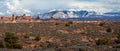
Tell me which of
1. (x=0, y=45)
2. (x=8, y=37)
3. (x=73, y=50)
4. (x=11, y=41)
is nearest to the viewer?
(x=73, y=50)

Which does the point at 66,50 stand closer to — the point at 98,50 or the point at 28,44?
the point at 98,50

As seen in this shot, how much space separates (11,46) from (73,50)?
51.8ft

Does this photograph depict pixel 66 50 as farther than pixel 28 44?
No

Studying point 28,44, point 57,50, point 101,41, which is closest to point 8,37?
point 28,44

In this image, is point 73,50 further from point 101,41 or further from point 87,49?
point 101,41

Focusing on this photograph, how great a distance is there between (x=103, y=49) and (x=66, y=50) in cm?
347

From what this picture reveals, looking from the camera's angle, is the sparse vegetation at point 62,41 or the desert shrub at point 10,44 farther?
the desert shrub at point 10,44

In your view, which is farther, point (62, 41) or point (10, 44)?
point (62, 41)

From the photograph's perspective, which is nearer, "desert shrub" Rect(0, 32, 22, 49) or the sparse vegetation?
the sparse vegetation

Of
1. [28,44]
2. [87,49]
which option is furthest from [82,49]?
[28,44]

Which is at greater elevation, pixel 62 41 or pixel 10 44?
pixel 10 44

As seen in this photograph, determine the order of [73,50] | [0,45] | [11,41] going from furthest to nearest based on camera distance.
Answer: [11,41], [0,45], [73,50]

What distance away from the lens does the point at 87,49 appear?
98.8 ft

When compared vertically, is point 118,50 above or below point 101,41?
above
